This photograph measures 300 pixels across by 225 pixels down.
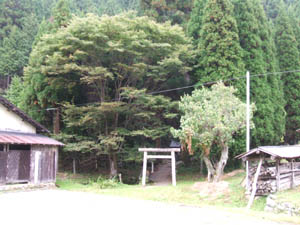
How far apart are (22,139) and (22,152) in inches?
41.7

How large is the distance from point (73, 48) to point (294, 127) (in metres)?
19.4

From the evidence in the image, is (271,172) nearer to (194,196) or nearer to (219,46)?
(194,196)

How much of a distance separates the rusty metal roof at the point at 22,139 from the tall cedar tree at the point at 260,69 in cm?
1352

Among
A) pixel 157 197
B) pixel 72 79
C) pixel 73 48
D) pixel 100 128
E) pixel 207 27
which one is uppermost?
pixel 207 27

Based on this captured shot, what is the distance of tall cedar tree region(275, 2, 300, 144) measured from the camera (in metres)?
27.3

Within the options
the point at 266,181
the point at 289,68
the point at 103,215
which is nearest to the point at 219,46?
the point at 289,68

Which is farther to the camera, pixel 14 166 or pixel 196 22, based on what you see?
pixel 196 22

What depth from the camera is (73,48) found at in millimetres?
20922

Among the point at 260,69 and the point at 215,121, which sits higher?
the point at 260,69

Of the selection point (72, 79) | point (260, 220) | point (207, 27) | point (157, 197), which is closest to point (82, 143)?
point (72, 79)

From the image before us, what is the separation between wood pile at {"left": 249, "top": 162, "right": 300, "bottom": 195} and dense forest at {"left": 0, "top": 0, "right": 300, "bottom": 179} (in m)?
5.54

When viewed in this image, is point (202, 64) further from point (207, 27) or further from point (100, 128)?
point (100, 128)

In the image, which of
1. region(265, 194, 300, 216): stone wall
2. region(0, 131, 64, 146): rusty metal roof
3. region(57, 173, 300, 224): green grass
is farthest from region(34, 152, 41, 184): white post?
region(265, 194, 300, 216): stone wall

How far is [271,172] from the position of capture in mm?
14570
